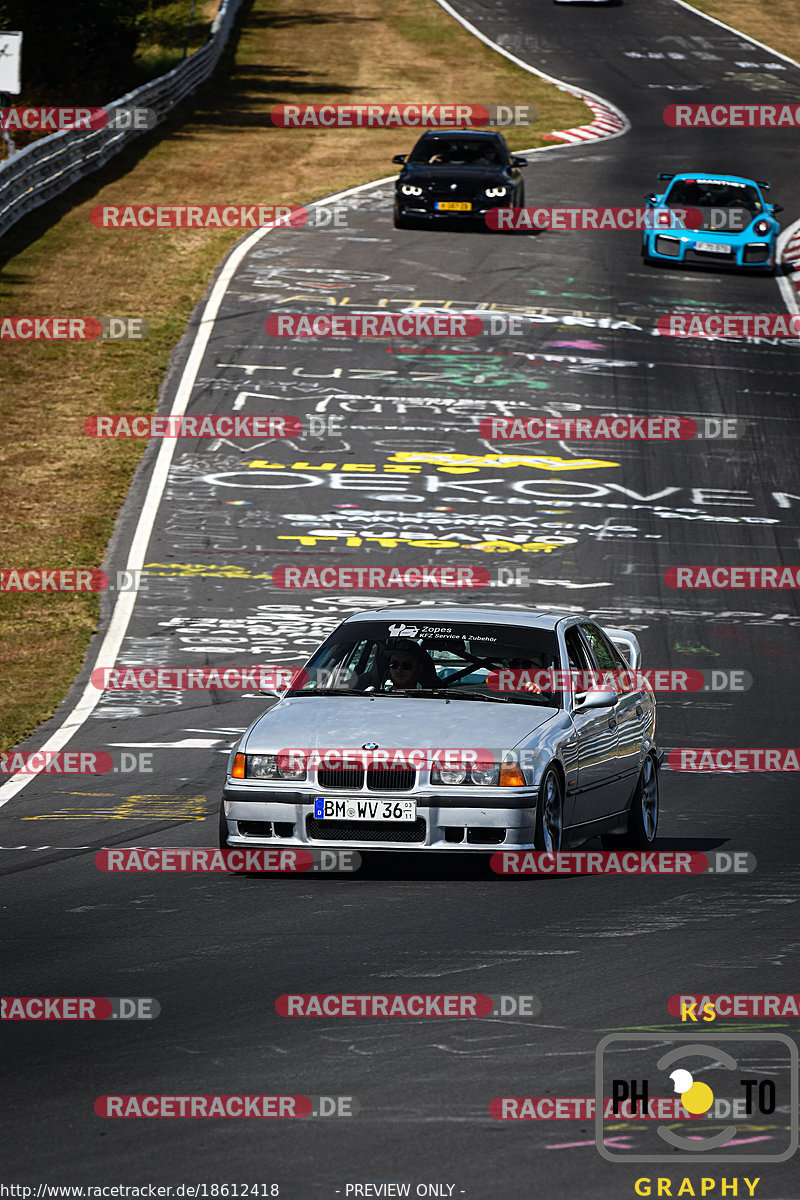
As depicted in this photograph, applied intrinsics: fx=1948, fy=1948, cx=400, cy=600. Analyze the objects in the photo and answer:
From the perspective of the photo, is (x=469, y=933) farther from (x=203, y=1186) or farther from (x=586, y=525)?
(x=586, y=525)

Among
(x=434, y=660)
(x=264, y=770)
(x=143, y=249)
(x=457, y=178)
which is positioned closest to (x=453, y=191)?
(x=457, y=178)

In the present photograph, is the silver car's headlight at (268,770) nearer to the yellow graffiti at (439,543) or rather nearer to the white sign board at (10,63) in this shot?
the yellow graffiti at (439,543)

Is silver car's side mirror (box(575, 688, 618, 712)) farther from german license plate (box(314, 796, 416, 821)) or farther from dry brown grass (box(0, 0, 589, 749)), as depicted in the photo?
dry brown grass (box(0, 0, 589, 749))

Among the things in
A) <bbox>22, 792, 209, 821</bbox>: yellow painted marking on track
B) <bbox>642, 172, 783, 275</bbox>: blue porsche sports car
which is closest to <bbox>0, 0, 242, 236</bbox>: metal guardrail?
<bbox>642, 172, 783, 275</bbox>: blue porsche sports car

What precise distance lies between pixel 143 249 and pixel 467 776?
93.8 feet

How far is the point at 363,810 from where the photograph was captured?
388 inches

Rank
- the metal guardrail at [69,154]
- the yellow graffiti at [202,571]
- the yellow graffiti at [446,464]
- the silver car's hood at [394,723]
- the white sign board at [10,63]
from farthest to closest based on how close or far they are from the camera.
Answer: the metal guardrail at [69,154], the white sign board at [10,63], the yellow graffiti at [446,464], the yellow graffiti at [202,571], the silver car's hood at [394,723]

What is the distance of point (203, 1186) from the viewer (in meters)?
5.50

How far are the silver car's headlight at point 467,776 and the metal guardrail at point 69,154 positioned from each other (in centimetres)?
2745

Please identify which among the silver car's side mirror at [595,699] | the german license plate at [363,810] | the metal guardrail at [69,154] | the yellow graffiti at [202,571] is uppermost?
the silver car's side mirror at [595,699]

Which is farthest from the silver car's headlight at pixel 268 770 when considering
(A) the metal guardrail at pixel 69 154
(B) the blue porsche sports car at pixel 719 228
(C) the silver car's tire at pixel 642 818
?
(B) the blue porsche sports car at pixel 719 228

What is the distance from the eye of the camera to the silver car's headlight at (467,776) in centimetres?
986

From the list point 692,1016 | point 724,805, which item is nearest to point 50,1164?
point 692,1016

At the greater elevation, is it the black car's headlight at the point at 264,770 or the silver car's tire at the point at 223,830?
the black car's headlight at the point at 264,770
